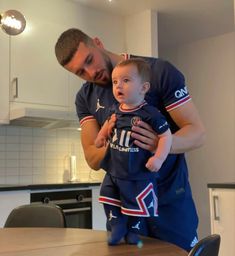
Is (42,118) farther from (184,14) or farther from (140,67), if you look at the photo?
(140,67)

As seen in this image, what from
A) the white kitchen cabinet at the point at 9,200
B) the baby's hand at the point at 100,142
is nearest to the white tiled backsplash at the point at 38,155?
the white kitchen cabinet at the point at 9,200

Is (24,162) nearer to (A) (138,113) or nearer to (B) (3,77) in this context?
(B) (3,77)

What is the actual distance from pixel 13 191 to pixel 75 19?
5.60ft

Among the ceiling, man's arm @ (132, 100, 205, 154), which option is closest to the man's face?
man's arm @ (132, 100, 205, 154)

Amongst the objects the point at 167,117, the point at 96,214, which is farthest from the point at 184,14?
the point at 167,117

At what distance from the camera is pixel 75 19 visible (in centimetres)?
386

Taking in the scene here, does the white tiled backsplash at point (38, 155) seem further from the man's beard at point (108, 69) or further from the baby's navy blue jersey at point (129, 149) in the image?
the baby's navy blue jersey at point (129, 149)

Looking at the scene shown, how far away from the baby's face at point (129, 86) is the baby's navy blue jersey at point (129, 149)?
0.09 feet

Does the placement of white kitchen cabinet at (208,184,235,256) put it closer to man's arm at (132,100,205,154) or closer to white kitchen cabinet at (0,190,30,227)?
white kitchen cabinet at (0,190,30,227)

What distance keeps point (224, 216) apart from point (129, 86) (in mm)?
1955

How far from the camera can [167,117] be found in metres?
1.45

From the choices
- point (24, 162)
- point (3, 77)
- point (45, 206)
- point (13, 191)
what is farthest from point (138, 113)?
point (24, 162)

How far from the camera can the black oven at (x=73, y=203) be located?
3.22 meters

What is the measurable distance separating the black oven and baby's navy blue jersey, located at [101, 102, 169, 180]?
204 centimetres
